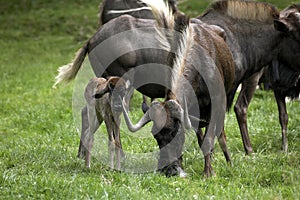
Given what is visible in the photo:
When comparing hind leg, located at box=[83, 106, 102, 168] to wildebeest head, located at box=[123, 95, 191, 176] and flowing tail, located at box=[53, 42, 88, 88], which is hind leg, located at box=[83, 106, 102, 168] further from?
wildebeest head, located at box=[123, 95, 191, 176]

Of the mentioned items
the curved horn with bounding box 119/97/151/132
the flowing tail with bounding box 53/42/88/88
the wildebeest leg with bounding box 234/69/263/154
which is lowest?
the wildebeest leg with bounding box 234/69/263/154

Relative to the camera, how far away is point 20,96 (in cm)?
1362

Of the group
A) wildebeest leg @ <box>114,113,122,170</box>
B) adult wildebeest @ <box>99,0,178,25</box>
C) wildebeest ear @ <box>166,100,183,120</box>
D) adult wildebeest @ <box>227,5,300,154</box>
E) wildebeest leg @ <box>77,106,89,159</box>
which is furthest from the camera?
adult wildebeest @ <box>99,0,178,25</box>

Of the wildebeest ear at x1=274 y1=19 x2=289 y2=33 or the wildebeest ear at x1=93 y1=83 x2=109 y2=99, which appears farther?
the wildebeest ear at x1=274 y1=19 x2=289 y2=33

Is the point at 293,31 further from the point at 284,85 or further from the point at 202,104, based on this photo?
the point at 202,104

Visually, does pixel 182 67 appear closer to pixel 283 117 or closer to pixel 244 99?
pixel 244 99

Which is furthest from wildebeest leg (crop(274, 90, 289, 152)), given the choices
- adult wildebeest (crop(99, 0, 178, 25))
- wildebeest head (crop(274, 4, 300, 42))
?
adult wildebeest (crop(99, 0, 178, 25))

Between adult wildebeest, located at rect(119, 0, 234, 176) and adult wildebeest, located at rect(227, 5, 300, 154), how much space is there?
144cm

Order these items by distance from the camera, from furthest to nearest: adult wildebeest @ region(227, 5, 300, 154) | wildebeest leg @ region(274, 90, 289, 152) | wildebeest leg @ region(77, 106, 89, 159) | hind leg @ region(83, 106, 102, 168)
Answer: wildebeest leg @ region(274, 90, 289, 152), adult wildebeest @ region(227, 5, 300, 154), wildebeest leg @ region(77, 106, 89, 159), hind leg @ region(83, 106, 102, 168)

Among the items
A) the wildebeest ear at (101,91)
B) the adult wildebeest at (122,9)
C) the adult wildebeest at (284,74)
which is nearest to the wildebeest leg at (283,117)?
the adult wildebeest at (284,74)

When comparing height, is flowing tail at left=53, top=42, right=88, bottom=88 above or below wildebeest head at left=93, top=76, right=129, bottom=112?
below

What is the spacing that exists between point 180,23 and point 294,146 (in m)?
2.94

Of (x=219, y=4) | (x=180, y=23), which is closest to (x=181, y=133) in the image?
(x=180, y=23)

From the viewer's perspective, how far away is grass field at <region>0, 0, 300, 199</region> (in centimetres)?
646
